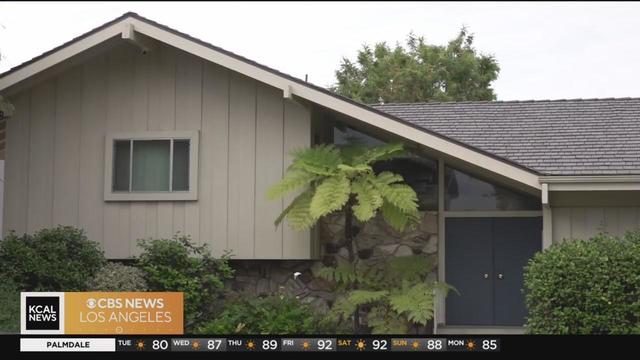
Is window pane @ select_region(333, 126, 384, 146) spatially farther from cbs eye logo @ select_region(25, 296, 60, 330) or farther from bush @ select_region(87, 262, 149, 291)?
cbs eye logo @ select_region(25, 296, 60, 330)

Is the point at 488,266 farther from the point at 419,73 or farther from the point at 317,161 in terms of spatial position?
the point at 419,73

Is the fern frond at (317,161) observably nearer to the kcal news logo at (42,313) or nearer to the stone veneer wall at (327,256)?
the stone veneer wall at (327,256)

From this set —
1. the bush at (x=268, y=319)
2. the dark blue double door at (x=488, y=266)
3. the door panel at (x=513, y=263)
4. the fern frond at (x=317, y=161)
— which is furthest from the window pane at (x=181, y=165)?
the door panel at (x=513, y=263)

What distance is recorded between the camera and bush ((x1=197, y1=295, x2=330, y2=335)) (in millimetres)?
13227

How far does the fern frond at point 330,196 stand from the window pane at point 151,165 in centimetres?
265

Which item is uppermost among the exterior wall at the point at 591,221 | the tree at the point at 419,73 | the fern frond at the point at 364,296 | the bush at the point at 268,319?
the tree at the point at 419,73

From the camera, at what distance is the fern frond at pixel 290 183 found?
43.6ft

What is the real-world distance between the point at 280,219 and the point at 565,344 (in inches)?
172

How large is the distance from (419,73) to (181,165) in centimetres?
1873

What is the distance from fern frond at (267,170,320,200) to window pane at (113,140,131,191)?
2.54 meters

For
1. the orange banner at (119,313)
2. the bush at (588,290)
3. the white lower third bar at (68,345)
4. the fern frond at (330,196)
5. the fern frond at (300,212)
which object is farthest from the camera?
the fern frond at (300,212)

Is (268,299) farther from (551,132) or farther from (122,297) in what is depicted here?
(551,132)

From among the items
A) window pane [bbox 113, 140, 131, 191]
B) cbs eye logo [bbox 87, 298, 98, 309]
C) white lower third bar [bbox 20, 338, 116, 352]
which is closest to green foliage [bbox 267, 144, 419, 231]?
window pane [bbox 113, 140, 131, 191]

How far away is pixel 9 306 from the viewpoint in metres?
12.4
